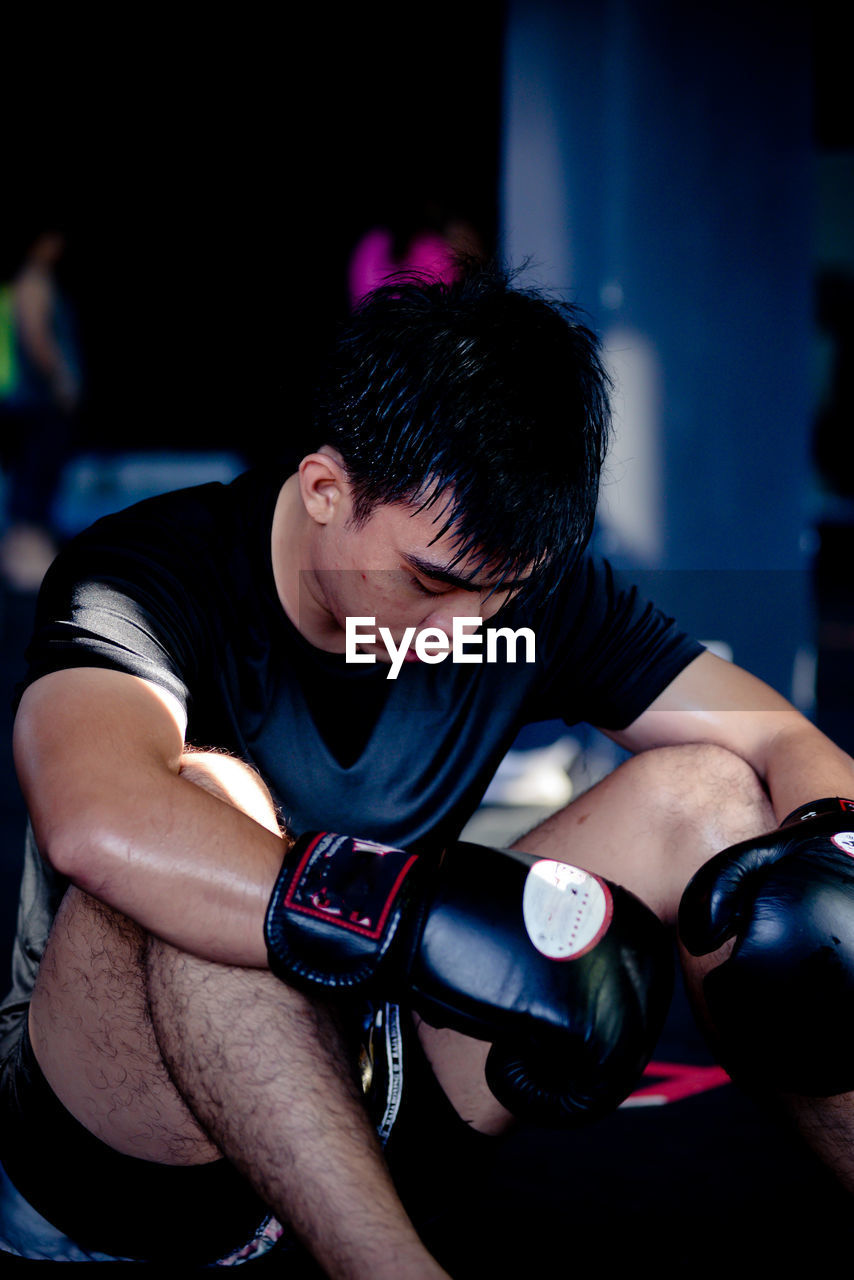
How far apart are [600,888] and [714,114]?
251 cm

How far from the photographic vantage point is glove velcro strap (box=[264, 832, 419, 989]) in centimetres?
89

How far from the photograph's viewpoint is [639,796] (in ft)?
4.15

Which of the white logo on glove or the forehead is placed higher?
the forehead

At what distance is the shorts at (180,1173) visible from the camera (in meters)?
1.04

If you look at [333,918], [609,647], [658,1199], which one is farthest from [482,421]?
[658,1199]

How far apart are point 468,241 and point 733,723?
1.65 m

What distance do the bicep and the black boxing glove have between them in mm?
500

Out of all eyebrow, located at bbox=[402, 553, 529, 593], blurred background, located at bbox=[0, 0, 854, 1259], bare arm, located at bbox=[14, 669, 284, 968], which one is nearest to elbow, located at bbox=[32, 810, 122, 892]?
bare arm, located at bbox=[14, 669, 284, 968]

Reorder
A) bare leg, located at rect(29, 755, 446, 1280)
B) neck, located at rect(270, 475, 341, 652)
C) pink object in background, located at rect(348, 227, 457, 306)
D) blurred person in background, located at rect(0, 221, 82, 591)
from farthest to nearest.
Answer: blurred person in background, located at rect(0, 221, 82, 591) → pink object in background, located at rect(348, 227, 457, 306) → neck, located at rect(270, 475, 341, 652) → bare leg, located at rect(29, 755, 446, 1280)

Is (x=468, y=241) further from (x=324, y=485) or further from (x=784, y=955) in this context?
(x=784, y=955)

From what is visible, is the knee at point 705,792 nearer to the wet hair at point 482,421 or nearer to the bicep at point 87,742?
the wet hair at point 482,421

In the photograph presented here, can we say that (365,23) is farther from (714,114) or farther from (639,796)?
(639,796)

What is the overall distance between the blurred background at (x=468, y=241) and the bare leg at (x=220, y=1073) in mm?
692

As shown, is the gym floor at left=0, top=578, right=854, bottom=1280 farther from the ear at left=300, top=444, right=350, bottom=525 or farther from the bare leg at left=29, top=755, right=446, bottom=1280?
the ear at left=300, top=444, right=350, bottom=525
